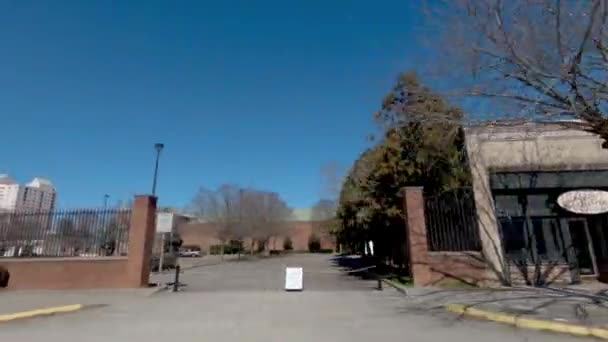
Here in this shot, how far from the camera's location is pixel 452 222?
51.2 feet

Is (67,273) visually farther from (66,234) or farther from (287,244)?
(287,244)

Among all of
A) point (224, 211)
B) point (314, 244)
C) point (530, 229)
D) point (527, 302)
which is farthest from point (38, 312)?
point (314, 244)

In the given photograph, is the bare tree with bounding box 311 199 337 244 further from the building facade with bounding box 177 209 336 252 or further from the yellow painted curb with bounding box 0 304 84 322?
the yellow painted curb with bounding box 0 304 84 322

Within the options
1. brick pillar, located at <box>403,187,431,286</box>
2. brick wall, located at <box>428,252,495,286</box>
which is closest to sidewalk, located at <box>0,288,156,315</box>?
brick pillar, located at <box>403,187,431,286</box>

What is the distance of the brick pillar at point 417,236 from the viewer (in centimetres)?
1461

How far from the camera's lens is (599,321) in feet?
25.9

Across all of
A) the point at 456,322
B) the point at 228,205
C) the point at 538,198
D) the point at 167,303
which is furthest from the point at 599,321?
the point at 228,205

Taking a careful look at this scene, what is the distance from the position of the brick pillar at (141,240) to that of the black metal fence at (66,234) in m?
0.51

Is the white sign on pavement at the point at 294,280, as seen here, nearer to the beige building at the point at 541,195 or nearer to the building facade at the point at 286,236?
the beige building at the point at 541,195

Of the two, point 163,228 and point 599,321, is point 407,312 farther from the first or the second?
point 163,228

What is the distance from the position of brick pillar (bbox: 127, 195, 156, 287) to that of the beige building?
13.0 meters

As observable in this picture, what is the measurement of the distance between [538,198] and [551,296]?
542cm

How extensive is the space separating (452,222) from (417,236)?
1792 mm

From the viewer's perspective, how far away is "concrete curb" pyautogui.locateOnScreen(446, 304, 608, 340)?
22.8 ft
